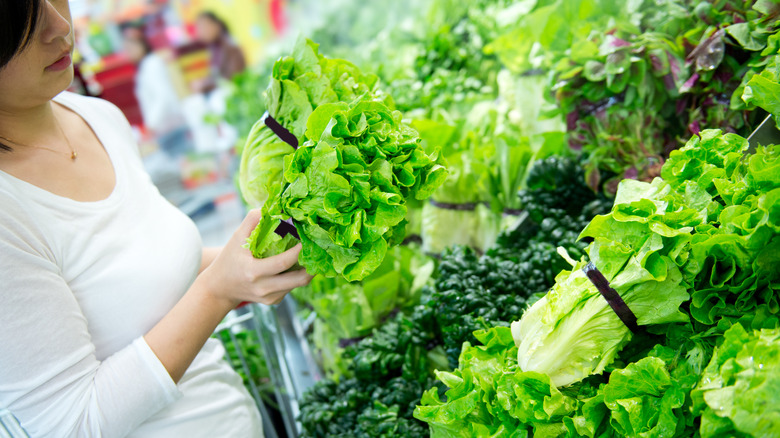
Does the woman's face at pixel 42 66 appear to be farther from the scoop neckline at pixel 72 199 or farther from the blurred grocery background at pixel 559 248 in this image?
the blurred grocery background at pixel 559 248

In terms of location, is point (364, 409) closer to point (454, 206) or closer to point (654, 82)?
point (454, 206)

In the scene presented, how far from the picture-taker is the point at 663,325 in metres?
1.17

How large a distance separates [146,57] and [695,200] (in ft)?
20.6

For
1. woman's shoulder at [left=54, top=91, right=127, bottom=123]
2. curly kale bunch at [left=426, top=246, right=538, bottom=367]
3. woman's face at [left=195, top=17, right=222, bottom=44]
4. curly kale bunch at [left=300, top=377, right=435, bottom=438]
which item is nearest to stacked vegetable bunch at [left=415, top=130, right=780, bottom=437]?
curly kale bunch at [left=426, top=246, right=538, bottom=367]

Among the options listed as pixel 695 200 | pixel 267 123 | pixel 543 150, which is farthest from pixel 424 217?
pixel 695 200

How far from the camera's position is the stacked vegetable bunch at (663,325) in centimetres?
97

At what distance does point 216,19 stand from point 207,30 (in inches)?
6.7

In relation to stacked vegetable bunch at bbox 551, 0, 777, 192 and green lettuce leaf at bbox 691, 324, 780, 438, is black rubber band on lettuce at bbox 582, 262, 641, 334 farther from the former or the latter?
stacked vegetable bunch at bbox 551, 0, 777, 192

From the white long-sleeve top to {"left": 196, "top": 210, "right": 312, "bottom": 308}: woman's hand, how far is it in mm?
245

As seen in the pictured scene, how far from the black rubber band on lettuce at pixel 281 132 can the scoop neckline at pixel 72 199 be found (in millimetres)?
512

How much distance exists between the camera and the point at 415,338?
187 centimetres

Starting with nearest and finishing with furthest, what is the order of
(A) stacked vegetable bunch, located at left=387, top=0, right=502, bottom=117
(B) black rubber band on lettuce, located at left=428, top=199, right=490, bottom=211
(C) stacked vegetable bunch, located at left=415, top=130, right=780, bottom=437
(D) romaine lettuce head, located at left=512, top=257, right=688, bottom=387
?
(C) stacked vegetable bunch, located at left=415, top=130, right=780, bottom=437
(D) romaine lettuce head, located at left=512, top=257, right=688, bottom=387
(B) black rubber band on lettuce, located at left=428, top=199, right=490, bottom=211
(A) stacked vegetable bunch, located at left=387, top=0, right=502, bottom=117

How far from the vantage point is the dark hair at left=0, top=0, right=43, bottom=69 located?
3.77 feet

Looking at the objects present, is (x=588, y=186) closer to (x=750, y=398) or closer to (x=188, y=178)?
(x=750, y=398)
